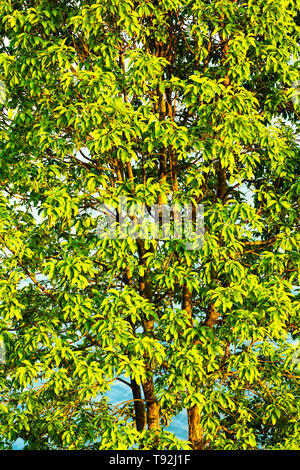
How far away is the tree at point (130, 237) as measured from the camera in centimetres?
775

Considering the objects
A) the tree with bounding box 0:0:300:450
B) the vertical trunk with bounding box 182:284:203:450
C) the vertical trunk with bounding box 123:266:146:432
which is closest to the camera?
the tree with bounding box 0:0:300:450

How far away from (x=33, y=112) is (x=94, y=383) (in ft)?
16.2

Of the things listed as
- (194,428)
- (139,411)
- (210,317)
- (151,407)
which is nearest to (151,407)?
(151,407)

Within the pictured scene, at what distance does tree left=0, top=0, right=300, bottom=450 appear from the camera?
7.75 meters

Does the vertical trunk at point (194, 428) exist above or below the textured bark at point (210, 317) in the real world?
below

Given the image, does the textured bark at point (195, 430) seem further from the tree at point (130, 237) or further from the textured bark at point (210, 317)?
the textured bark at point (210, 317)

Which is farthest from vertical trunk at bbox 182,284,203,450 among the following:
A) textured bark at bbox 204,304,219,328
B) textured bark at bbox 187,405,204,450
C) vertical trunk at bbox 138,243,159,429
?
vertical trunk at bbox 138,243,159,429

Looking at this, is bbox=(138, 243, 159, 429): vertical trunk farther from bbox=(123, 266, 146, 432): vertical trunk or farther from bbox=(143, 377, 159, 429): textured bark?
bbox=(123, 266, 146, 432): vertical trunk

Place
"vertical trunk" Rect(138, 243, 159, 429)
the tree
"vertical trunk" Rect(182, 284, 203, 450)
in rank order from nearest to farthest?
1. the tree
2. "vertical trunk" Rect(138, 243, 159, 429)
3. "vertical trunk" Rect(182, 284, 203, 450)

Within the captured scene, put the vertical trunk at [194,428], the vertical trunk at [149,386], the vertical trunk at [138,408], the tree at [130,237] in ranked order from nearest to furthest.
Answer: the tree at [130,237] → the vertical trunk at [149,386] → the vertical trunk at [138,408] → the vertical trunk at [194,428]

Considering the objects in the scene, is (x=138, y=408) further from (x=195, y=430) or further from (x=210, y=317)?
(x=210, y=317)

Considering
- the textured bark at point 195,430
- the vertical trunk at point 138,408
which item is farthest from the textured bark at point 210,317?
the textured bark at point 195,430

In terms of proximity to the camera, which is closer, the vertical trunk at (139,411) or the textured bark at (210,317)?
the vertical trunk at (139,411)
